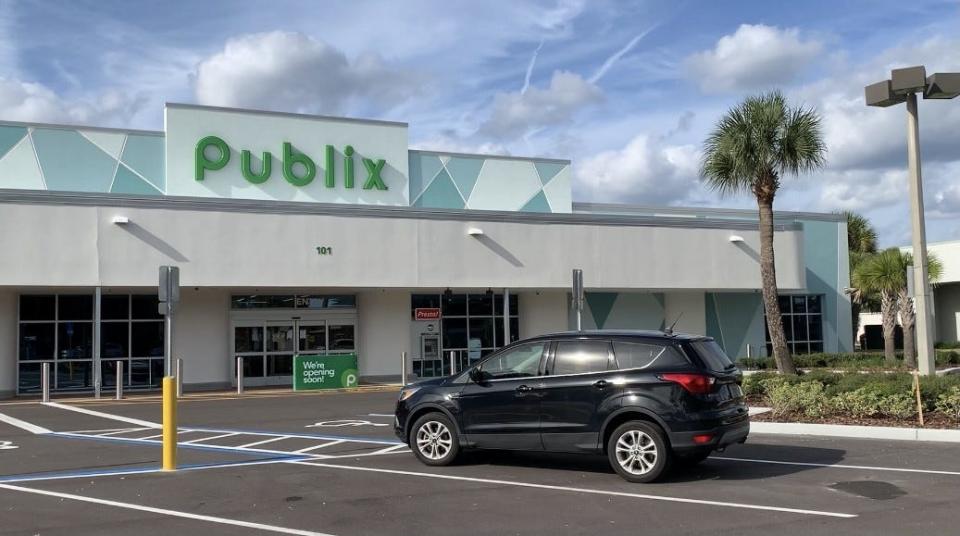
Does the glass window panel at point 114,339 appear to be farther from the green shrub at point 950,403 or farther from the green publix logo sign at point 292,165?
the green shrub at point 950,403

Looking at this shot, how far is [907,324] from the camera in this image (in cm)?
3100

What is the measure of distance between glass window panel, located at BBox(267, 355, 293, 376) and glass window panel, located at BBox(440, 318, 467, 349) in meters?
5.00

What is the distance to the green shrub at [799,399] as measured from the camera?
1489 centimetres

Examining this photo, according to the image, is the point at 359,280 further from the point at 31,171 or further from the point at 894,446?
the point at 894,446

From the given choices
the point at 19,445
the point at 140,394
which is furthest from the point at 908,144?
the point at 140,394

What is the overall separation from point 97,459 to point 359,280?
14602mm

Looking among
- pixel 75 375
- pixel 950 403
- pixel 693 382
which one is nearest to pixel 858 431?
pixel 950 403

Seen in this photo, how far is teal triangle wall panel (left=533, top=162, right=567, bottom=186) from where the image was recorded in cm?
3516

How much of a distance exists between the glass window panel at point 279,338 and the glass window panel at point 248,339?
276 millimetres

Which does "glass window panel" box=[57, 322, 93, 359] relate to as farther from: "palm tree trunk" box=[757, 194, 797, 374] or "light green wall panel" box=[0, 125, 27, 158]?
"palm tree trunk" box=[757, 194, 797, 374]

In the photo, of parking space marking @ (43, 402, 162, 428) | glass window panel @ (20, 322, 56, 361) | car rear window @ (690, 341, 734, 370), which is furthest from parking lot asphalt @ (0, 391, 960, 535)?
glass window panel @ (20, 322, 56, 361)

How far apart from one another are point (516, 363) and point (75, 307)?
63.8 feet

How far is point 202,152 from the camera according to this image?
29422 mm

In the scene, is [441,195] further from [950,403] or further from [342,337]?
[950,403]
